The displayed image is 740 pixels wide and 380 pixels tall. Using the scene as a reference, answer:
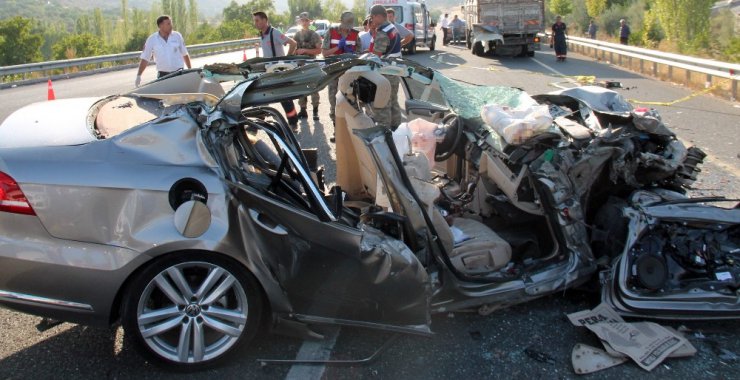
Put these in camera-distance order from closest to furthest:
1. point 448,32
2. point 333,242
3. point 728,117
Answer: point 333,242 < point 728,117 < point 448,32

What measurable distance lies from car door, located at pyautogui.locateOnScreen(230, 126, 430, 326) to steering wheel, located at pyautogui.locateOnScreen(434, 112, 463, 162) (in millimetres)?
1486

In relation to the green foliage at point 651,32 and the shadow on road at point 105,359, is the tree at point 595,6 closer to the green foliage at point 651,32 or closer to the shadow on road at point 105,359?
the green foliage at point 651,32

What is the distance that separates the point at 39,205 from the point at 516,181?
2658 mm

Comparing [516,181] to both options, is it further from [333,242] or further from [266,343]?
[266,343]

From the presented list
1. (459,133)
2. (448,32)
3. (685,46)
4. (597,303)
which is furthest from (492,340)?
(448,32)

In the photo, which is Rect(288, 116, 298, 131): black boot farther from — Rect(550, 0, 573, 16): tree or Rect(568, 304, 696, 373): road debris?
Rect(550, 0, 573, 16): tree

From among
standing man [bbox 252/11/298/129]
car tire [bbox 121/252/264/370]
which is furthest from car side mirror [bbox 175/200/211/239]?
standing man [bbox 252/11/298/129]

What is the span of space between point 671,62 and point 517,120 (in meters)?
13.2

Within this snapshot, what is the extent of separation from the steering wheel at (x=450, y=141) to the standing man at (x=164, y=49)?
17.8 ft

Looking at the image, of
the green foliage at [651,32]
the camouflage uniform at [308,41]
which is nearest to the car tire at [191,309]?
the camouflage uniform at [308,41]

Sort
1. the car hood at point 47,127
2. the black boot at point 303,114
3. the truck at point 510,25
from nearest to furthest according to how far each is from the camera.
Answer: the car hood at point 47,127 → the black boot at point 303,114 → the truck at point 510,25

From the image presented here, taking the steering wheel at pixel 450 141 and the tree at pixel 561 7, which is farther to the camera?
the tree at pixel 561 7

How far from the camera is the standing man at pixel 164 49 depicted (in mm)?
8656

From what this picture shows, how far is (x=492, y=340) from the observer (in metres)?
3.39
